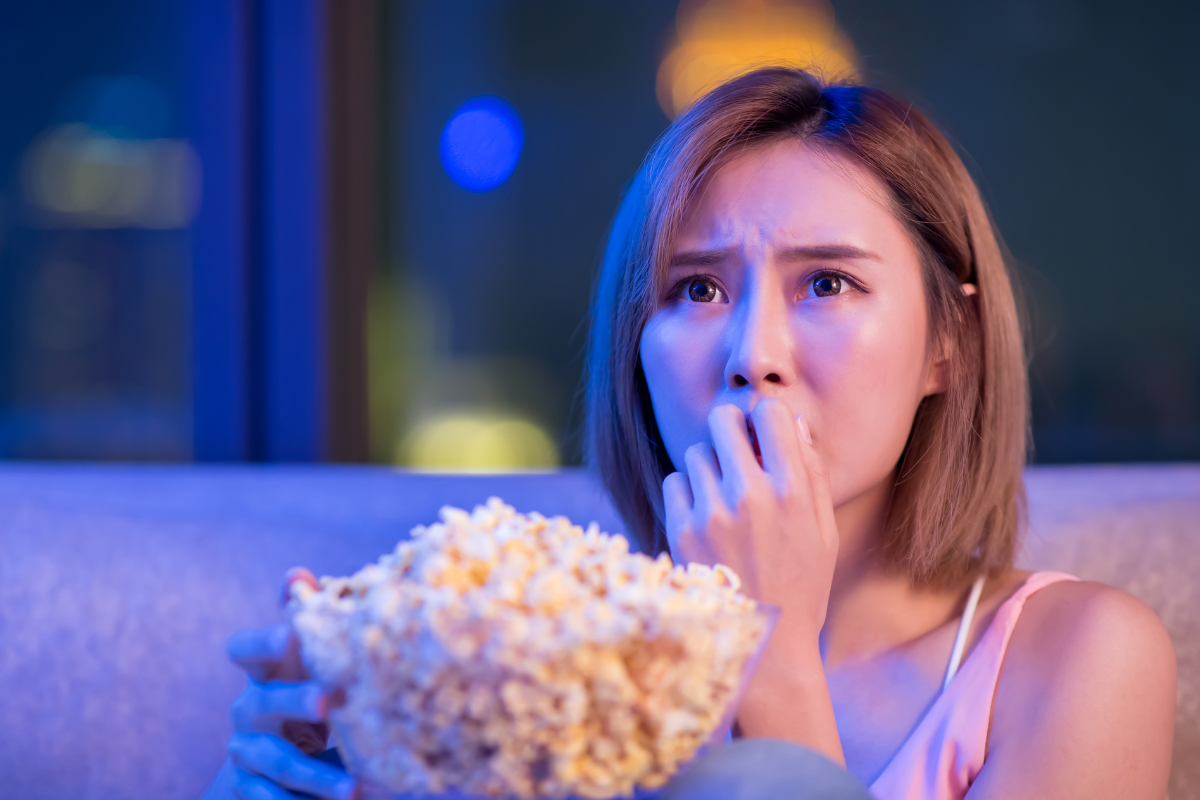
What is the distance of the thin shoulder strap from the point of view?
726mm

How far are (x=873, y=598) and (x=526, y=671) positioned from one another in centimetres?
64

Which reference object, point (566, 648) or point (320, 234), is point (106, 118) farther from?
point (566, 648)

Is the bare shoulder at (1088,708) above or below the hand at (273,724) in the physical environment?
below

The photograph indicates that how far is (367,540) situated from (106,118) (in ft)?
3.65

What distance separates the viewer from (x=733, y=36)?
175 centimetres

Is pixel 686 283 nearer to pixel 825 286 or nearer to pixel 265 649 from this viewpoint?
pixel 825 286

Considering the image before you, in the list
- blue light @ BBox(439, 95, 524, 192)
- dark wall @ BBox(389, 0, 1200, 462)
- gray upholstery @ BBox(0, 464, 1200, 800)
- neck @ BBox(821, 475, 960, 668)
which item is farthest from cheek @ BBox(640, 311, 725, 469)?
blue light @ BBox(439, 95, 524, 192)

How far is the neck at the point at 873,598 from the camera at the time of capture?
0.80 metres

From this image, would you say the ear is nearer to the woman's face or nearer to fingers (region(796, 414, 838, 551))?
the woman's face

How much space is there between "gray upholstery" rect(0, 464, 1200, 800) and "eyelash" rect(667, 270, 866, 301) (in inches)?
14.1

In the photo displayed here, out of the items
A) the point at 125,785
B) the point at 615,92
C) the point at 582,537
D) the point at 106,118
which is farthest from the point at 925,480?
the point at 106,118

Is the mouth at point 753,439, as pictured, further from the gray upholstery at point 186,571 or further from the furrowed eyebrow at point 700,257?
the gray upholstery at point 186,571

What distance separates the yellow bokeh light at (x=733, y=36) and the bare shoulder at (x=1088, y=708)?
4.49 feet

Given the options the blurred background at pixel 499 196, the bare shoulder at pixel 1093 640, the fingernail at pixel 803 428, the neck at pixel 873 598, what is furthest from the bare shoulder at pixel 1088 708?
the blurred background at pixel 499 196
